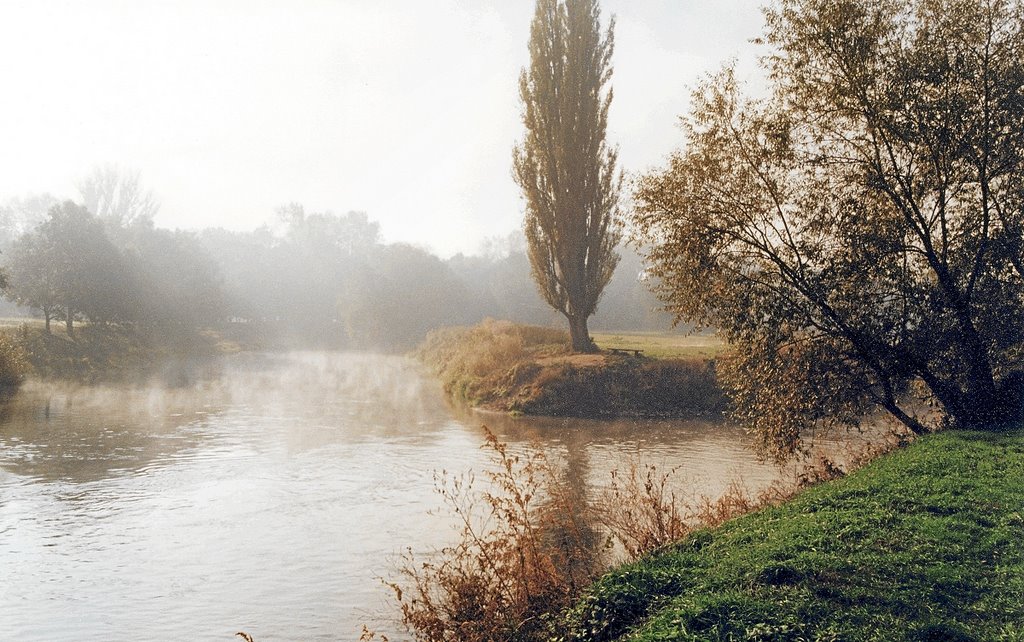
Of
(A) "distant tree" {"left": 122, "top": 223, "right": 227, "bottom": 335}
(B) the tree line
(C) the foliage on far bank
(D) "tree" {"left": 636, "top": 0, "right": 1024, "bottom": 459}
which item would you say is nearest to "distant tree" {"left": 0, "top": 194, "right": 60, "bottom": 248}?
(B) the tree line

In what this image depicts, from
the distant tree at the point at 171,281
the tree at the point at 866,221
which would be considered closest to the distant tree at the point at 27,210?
the distant tree at the point at 171,281

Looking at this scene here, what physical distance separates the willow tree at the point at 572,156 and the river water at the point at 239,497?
8.01 metres

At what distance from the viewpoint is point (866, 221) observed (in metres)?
12.2

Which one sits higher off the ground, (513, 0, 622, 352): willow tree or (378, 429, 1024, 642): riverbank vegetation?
(513, 0, 622, 352): willow tree

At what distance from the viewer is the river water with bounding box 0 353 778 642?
794cm

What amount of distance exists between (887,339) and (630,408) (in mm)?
10997

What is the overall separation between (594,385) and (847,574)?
58.2 ft

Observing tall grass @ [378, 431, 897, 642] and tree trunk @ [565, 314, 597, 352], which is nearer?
tall grass @ [378, 431, 897, 642]

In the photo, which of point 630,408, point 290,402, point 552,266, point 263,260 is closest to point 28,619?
point 630,408

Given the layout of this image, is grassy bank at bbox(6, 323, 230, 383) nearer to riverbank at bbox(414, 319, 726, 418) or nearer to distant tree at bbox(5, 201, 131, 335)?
distant tree at bbox(5, 201, 131, 335)

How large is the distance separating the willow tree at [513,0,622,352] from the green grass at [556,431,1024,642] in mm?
20593

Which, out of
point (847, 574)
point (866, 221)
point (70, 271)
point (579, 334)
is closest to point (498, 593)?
point (847, 574)

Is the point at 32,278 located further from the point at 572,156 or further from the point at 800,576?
the point at 800,576

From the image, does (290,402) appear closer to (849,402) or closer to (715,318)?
(715,318)
